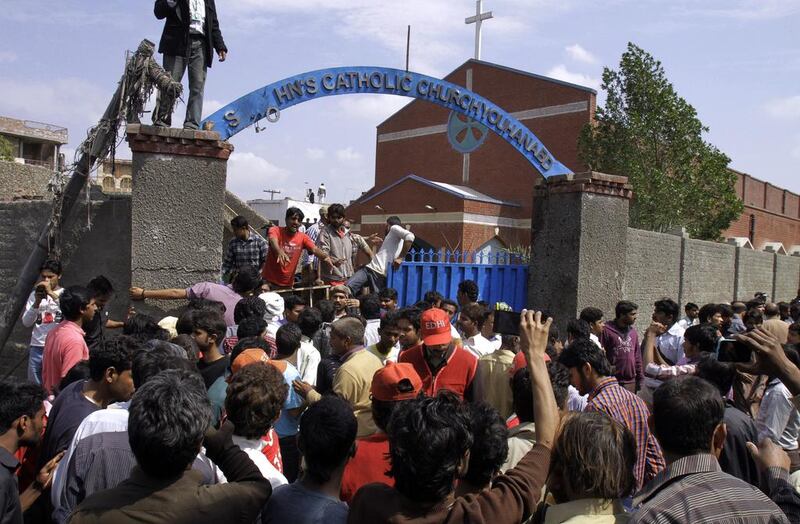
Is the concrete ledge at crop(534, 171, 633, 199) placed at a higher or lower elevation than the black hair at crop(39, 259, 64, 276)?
higher

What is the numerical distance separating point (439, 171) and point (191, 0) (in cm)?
2634

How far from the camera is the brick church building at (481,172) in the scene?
25672mm

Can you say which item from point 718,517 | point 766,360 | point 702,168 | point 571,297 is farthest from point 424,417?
point 702,168

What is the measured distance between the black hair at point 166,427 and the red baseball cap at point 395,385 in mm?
1032

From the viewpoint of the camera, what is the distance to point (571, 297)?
8.84 m

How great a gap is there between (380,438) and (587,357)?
4.12 ft

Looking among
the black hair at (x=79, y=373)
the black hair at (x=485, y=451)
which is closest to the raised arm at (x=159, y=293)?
the black hair at (x=79, y=373)

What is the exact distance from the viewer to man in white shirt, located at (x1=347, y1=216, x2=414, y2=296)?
8.12 meters

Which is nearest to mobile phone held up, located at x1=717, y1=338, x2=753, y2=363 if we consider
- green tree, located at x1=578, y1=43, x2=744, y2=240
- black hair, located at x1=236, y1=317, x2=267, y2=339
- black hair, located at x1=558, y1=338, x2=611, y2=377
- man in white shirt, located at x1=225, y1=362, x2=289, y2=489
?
black hair, located at x1=558, y1=338, x2=611, y2=377

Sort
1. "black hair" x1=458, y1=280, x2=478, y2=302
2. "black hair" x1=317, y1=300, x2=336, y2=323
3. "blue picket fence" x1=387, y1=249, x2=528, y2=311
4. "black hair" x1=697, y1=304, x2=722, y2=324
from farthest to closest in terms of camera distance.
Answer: "blue picket fence" x1=387, y1=249, x2=528, y2=311 < "black hair" x1=697, y1=304, x2=722, y2=324 < "black hair" x1=458, y1=280, x2=478, y2=302 < "black hair" x1=317, y1=300, x2=336, y2=323

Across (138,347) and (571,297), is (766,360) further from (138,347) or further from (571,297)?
(571,297)

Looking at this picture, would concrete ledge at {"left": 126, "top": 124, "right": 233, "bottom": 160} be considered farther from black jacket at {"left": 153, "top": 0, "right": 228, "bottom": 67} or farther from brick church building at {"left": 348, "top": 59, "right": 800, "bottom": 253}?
brick church building at {"left": 348, "top": 59, "right": 800, "bottom": 253}

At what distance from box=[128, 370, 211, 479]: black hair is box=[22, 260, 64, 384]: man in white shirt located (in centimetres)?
362

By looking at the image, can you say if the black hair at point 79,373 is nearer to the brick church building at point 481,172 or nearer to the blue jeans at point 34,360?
the blue jeans at point 34,360
